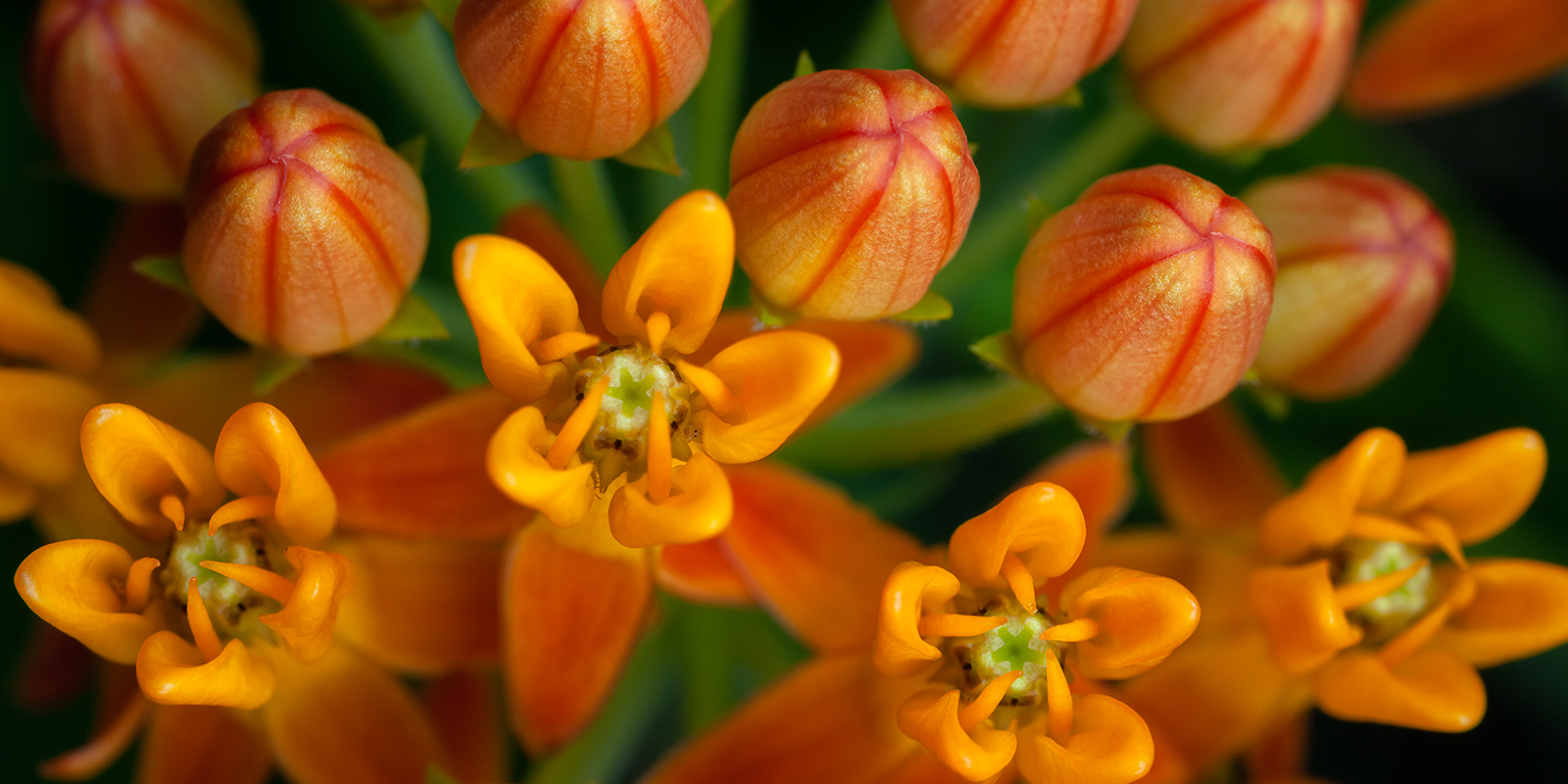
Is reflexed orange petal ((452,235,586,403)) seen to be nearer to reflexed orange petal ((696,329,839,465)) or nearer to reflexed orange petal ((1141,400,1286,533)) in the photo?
reflexed orange petal ((696,329,839,465))

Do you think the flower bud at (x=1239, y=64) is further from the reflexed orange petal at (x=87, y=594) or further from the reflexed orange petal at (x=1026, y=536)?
the reflexed orange petal at (x=87, y=594)

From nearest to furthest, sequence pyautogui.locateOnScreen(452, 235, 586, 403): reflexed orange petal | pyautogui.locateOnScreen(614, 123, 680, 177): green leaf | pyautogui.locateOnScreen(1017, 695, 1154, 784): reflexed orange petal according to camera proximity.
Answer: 1. pyautogui.locateOnScreen(452, 235, 586, 403): reflexed orange petal
2. pyautogui.locateOnScreen(1017, 695, 1154, 784): reflexed orange petal
3. pyautogui.locateOnScreen(614, 123, 680, 177): green leaf

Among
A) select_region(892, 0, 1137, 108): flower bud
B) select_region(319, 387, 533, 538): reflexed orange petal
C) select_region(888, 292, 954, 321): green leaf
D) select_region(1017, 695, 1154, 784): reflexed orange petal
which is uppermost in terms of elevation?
select_region(892, 0, 1137, 108): flower bud

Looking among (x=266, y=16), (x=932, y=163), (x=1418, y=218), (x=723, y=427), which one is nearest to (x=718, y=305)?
(x=723, y=427)

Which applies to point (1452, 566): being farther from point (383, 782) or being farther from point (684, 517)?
point (383, 782)

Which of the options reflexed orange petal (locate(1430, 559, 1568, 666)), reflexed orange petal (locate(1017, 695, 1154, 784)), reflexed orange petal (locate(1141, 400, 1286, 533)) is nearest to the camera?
reflexed orange petal (locate(1017, 695, 1154, 784))

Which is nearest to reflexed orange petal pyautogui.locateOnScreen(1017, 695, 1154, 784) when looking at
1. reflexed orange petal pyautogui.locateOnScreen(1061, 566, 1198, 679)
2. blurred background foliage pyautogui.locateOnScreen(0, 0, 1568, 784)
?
reflexed orange petal pyautogui.locateOnScreen(1061, 566, 1198, 679)

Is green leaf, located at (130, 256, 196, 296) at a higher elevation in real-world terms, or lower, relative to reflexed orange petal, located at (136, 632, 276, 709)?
higher
